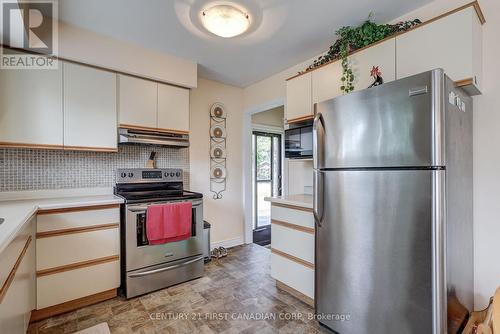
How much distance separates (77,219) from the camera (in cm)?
204

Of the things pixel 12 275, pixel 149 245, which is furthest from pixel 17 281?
pixel 149 245

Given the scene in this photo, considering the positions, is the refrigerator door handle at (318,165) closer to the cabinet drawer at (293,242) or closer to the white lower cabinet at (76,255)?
the cabinet drawer at (293,242)

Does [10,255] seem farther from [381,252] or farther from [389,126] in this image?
[389,126]

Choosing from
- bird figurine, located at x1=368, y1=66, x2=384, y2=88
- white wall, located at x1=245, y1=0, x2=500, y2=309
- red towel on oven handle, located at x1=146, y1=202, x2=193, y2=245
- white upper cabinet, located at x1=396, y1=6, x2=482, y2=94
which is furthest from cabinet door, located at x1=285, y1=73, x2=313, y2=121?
red towel on oven handle, located at x1=146, y1=202, x2=193, y2=245

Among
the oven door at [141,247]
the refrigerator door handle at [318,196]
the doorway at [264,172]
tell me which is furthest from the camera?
the doorway at [264,172]

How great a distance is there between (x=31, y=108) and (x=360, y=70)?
9.26ft

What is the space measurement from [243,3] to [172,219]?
2.03m

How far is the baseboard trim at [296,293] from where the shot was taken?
2.13 m

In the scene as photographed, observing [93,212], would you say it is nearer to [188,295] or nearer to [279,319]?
[188,295]

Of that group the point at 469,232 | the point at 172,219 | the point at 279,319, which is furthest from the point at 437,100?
the point at 172,219

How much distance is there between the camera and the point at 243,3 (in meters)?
1.87

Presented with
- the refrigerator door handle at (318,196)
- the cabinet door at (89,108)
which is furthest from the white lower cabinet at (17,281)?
the refrigerator door handle at (318,196)

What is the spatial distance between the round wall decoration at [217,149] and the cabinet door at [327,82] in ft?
5.50

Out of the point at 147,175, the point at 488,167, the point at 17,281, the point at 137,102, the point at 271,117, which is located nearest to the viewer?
the point at 17,281
